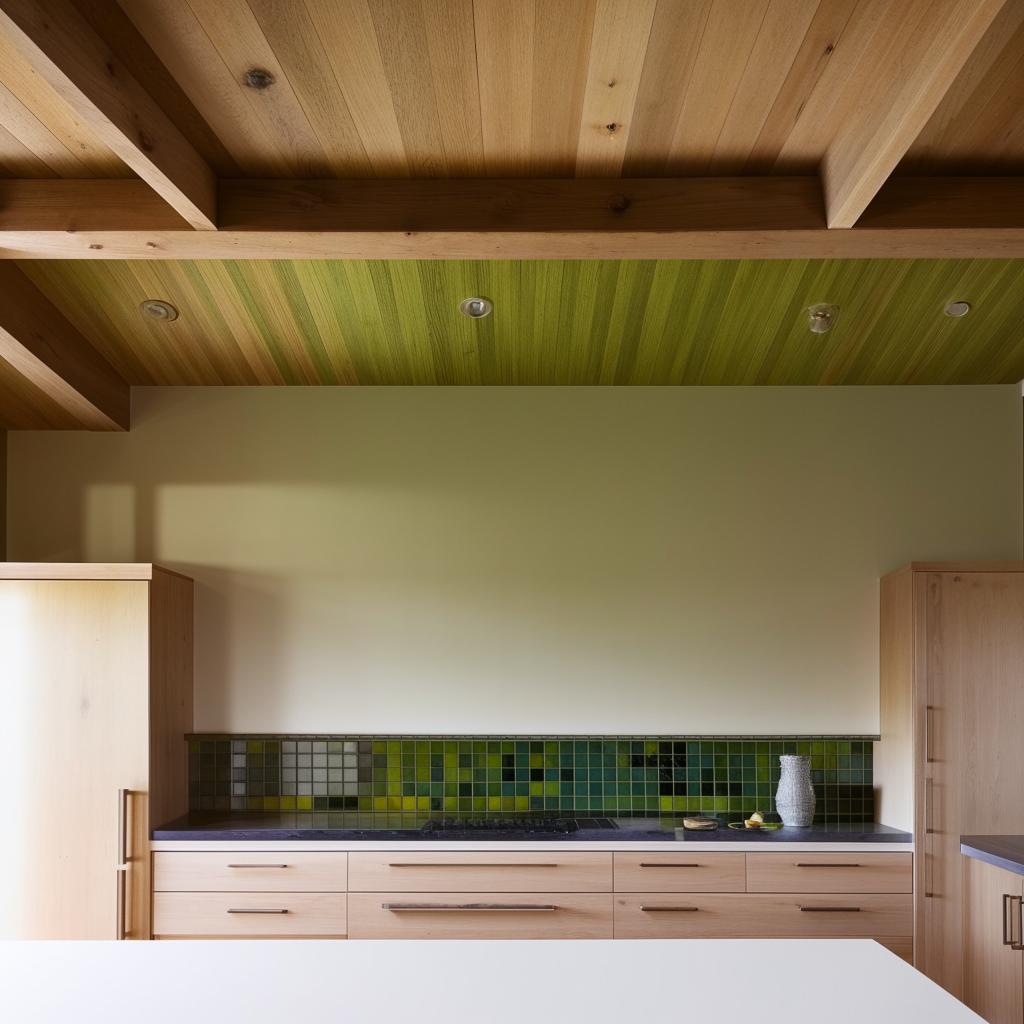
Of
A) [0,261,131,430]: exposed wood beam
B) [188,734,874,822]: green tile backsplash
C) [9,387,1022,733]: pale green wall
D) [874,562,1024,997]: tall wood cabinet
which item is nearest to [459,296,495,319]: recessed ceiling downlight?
[9,387,1022,733]: pale green wall

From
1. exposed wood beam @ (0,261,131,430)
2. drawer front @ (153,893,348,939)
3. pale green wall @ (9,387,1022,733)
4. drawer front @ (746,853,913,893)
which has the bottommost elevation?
drawer front @ (153,893,348,939)

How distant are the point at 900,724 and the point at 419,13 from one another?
3104 millimetres

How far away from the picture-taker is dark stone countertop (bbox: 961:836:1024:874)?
9.68 feet

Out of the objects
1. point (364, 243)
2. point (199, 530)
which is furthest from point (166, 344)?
point (364, 243)

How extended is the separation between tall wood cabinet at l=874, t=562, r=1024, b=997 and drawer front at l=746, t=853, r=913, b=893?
0.06 m

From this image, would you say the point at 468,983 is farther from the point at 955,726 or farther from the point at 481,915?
the point at 955,726

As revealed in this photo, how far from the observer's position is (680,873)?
4.02 metres

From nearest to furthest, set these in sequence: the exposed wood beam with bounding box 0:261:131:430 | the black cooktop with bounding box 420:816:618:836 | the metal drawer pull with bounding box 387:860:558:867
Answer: the exposed wood beam with bounding box 0:261:131:430 → the metal drawer pull with bounding box 387:860:558:867 → the black cooktop with bounding box 420:816:618:836

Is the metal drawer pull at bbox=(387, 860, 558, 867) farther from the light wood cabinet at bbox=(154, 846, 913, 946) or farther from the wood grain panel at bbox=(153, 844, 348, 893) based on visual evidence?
the wood grain panel at bbox=(153, 844, 348, 893)

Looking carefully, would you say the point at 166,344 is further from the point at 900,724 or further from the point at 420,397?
the point at 900,724

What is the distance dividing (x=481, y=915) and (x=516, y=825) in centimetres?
38

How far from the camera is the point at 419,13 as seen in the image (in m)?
2.47

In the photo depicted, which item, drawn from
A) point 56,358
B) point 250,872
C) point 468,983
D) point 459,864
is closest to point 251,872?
point 250,872

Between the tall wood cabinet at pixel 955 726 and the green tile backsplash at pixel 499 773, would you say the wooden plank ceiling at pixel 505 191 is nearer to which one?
the tall wood cabinet at pixel 955 726
